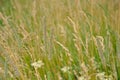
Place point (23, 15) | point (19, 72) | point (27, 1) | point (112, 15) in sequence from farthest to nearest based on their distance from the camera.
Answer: point (27, 1)
point (23, 15)
point (112, 15)
point (19, 72)

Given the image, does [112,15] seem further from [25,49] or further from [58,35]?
[25,49]

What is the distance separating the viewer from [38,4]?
3.64 m

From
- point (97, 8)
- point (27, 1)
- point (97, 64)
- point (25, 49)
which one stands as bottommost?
point (97, 64)

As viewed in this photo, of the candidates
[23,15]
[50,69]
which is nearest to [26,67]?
[50,69]

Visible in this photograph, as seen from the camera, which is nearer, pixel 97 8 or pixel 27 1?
pixel 97 8

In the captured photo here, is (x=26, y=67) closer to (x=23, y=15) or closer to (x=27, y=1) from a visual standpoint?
(x=23, y=15)

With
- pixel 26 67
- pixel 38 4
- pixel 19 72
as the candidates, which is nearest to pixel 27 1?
pixel 38 4

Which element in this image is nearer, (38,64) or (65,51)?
(38,64)

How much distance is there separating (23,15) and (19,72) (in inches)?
63.6

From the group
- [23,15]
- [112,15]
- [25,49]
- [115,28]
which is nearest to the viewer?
[25,49]

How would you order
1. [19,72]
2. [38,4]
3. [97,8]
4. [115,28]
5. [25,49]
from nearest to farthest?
[19,72] < [25,49] < [115,28] < [97,8] < [38,4]

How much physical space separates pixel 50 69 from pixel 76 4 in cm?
115

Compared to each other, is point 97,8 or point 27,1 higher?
point 27,1

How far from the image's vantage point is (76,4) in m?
3.03
